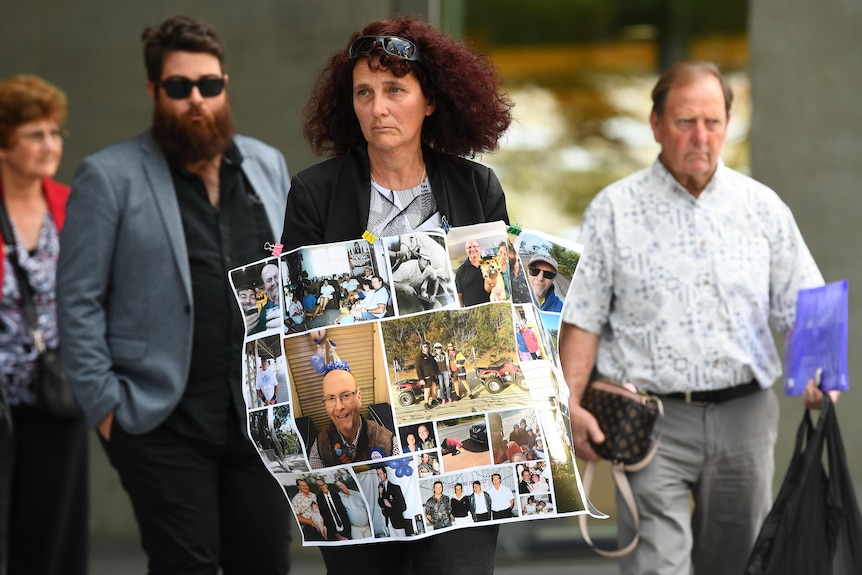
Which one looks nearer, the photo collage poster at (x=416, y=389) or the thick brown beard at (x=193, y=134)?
the photo collage poster at (x=416, y=389)

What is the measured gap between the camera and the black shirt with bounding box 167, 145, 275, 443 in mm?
4516

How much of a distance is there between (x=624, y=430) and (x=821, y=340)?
0.76 meters

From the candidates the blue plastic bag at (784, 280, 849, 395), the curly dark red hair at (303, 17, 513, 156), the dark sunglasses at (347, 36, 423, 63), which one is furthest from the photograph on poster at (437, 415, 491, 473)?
the blue plastic bag at (784, 280, 849, 395)

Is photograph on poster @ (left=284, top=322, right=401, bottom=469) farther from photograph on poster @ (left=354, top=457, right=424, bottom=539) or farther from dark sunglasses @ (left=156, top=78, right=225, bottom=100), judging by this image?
dark sunglasses @ (left=156, top=78, right=225, bottom=100)

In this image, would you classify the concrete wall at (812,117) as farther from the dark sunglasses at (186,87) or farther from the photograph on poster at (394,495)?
the photograph on poster at (394,495)

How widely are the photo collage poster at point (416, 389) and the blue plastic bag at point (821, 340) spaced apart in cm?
164

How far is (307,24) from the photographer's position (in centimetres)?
711

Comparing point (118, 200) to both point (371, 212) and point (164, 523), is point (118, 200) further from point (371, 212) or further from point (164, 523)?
point (371, 212)

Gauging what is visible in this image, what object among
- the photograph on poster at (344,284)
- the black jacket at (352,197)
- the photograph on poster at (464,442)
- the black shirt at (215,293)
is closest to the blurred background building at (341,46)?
the black shirt at (215,293)

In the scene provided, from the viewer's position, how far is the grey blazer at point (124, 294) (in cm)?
446

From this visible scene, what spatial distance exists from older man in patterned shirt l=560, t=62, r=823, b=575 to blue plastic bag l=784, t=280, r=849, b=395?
14cm

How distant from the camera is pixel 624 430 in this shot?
4.61 meters

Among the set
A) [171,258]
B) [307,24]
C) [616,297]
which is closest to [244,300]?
[171,258]

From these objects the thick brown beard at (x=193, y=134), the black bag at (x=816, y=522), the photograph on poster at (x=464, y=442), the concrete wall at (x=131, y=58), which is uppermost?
the concrete wall at (x=131, y=58)
